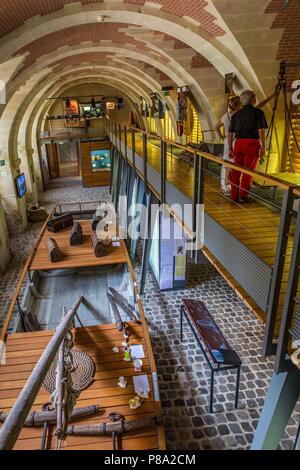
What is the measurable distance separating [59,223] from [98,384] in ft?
23.1

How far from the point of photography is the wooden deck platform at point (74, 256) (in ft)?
29.2

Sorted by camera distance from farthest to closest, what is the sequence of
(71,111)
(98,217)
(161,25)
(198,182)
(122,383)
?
(71,111) < (98,217) < (161,25) < (122,383) < (198,182)

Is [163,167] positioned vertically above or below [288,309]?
above

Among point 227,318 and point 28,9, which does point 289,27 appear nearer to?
point 28,9

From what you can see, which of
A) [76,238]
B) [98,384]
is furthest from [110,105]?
[98,384]

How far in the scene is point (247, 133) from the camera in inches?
188

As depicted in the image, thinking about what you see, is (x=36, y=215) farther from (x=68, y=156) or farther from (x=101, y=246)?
(x=68, y=156)

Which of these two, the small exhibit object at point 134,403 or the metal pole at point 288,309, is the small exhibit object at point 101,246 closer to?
the small exhibit object at point 134,403

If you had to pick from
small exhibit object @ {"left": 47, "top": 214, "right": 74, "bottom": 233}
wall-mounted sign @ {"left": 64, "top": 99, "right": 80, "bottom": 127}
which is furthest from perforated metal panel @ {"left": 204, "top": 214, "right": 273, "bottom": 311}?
wall-mounted sign @ {"left": 64, "top": 99, "right": 80, "bottom": 127}

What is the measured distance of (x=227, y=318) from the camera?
8453 mm

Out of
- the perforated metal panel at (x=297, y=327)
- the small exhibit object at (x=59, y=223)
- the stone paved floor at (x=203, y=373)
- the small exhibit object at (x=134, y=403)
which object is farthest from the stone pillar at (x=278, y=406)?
the small exhibit object at (x=59, y=223)

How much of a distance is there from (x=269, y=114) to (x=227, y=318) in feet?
16.1

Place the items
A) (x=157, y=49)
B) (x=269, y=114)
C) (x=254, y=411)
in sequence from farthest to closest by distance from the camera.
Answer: (x=157, y=49) < (x=269, y=114) < (x=254, y=411)
